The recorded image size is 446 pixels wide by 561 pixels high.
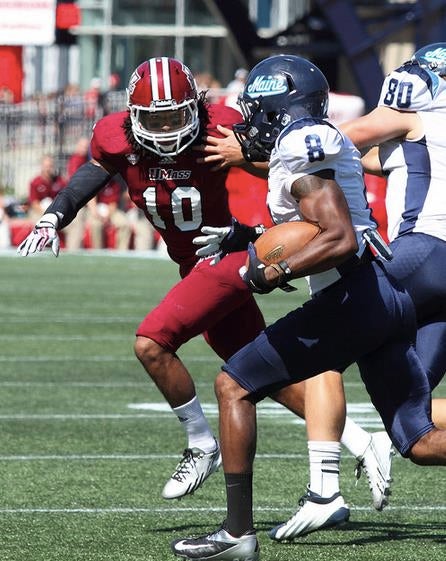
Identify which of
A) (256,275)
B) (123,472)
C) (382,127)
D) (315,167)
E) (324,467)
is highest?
(382,127)

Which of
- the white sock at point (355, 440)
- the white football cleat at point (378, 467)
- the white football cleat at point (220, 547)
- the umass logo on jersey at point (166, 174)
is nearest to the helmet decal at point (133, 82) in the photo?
the umass logo on jersey at point (166, 174)

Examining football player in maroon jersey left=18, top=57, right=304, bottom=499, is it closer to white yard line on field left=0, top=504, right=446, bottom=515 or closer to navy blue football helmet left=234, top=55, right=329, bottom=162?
white yard line on field left=0, top=504, right=446, bottom=515

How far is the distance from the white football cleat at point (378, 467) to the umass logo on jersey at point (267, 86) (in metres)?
1.43

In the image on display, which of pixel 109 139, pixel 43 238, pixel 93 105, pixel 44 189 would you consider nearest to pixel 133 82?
pixel 109 139

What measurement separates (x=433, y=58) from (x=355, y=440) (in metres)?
1.49

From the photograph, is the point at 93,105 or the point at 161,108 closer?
the point at 161,108

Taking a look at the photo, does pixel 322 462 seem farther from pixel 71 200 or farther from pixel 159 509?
pixel 71 200

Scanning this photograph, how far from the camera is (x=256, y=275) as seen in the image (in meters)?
4.70

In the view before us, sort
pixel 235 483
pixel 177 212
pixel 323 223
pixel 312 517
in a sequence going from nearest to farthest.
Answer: pixel 323 223
pixel 235 483
pixel 312 517
pixel 177 212

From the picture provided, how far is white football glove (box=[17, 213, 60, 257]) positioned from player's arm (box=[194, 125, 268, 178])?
594 mm

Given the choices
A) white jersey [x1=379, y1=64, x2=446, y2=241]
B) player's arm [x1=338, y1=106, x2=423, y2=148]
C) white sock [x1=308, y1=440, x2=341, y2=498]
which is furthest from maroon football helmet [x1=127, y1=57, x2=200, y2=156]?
white sock [x1=308, y1=440, x2=341, y2=498]

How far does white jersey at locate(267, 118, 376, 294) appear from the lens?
4.64 meters

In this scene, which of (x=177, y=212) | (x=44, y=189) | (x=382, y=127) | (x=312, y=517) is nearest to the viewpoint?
(x=312, y=517)

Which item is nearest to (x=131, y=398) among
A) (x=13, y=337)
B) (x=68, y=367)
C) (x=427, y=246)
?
(x=68, y=367)
